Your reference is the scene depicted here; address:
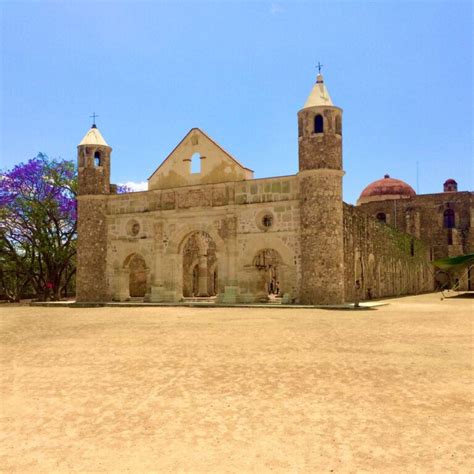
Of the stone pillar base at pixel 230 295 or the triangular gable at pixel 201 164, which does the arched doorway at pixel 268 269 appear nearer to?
the stone pillar base at pixel 230 295

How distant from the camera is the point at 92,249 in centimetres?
2509

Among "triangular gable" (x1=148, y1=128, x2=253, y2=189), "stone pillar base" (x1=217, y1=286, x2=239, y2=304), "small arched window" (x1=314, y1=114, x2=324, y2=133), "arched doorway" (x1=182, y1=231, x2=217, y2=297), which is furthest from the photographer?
"arched doorway" (x1=182, y1=231, x2=217, y2=297)

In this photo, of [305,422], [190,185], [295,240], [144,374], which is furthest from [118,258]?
[305,422]

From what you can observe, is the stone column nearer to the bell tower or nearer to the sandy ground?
the bell tower

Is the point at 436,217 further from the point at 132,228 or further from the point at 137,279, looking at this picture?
the point at 132,228

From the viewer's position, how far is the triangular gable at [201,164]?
22.7 metres

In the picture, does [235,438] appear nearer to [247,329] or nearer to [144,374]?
[144,374]

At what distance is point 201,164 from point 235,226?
3617mm

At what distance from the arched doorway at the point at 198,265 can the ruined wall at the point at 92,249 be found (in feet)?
20.8

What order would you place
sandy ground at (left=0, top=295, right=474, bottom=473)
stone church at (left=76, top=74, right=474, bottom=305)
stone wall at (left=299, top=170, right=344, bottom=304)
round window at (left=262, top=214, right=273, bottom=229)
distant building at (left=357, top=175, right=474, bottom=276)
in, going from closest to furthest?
sandy ground at (left=0, top=295, right=474, bottom=473)
stone wall at (left=299, top=170, right=344, bottom=304)
stone church at (left=76, top=74, right=474, bottom=305)
round window at (left=262, top=214, right=273, bottom=229)
distant building at (left=357, top=175, right=474, bottom=276)

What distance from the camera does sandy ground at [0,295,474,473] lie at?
3936mm

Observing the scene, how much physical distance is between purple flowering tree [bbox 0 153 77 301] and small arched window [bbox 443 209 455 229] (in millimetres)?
32560

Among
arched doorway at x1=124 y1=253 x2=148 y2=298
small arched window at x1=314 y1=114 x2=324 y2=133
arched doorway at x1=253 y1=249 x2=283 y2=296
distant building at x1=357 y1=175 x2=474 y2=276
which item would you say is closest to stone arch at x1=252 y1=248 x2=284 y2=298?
arched doorway at x1=253 y1=249 x2=283 y2=296

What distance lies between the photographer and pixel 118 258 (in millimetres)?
24797
